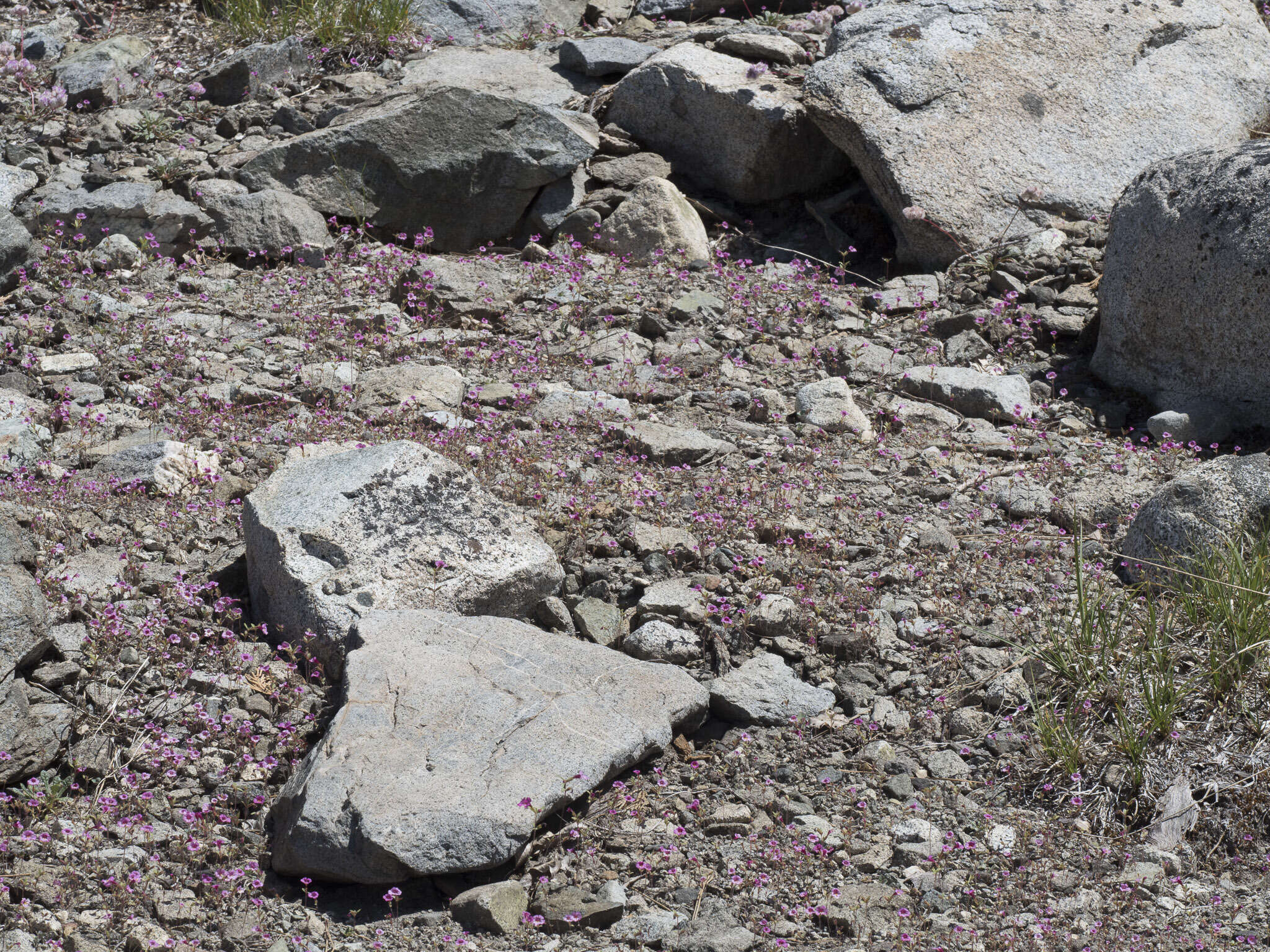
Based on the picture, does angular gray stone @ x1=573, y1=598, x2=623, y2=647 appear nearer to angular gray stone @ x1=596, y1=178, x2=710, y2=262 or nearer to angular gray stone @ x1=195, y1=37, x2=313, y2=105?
angular gray stone @ x1=596, y1=178, x2=710, y2=262

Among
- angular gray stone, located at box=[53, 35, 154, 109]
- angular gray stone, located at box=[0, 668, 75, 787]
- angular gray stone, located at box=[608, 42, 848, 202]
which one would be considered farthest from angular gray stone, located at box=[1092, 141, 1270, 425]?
angular gray stone, located at box=[53, 35, 154, 109]

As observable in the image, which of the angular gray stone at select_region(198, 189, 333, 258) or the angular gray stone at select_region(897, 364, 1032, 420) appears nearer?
the angular gray stone at select_region(897, 364, 1032, 420)

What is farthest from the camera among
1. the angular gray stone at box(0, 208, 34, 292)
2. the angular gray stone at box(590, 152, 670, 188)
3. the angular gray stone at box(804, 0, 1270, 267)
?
the angular gray stone at box(590, 152, 670, 188)

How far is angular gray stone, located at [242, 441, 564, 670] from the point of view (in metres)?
3.80

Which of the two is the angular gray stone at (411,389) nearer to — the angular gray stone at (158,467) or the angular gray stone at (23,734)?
the angular gray stone at (158,467)

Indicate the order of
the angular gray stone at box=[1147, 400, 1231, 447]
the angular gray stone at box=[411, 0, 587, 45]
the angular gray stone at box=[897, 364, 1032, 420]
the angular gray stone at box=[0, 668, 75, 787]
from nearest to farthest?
1. the angular gray stone at box=[0, 668, 75, 787]
2. the angular gray stone at box=[1147, 400, 1231, 447]
3. the angular gray stone at box=[897, 364, 1032, 420]
4. the angular gray stone at box=[411, 0, 587, 45]

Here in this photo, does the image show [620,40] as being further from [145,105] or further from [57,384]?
[57,384]

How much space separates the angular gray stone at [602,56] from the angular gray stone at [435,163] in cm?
112

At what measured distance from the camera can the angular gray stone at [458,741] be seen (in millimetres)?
3016

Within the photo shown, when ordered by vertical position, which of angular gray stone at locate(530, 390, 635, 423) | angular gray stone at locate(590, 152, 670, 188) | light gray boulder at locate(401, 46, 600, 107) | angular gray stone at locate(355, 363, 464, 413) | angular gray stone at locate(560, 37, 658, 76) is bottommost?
angular gray stone at locate(355, 363, 464, 413)

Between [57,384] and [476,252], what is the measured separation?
2.61 m

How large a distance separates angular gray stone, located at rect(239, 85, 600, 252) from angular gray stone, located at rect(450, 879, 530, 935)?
16.2 ft

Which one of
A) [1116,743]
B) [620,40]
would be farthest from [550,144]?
[1116,743]

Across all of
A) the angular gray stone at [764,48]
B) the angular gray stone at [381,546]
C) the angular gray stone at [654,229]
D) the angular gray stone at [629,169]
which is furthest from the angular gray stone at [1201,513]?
the angular gray stone at [764,48]
